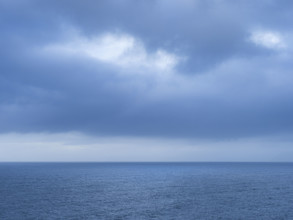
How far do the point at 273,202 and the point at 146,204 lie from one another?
3150 cm

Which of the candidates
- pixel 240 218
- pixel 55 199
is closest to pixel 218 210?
pixel 240 218

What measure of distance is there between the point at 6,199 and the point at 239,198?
60.9 meters

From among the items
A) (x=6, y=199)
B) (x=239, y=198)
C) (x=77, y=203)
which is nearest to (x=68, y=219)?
(x=77, y=203)

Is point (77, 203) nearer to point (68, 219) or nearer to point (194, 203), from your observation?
point (68, 219)

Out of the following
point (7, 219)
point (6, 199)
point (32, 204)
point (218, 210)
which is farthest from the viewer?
point (6, 199)

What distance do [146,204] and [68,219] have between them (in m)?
21.3

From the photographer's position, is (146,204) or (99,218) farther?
(146,204)

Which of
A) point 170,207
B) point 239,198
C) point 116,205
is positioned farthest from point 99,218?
point 239,198

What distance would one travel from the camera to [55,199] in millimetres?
77438

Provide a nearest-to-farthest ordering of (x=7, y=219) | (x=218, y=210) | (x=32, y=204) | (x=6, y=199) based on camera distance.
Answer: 1. (x=7, y=219)
2. (x=218, y=210)
3. (x=32, y=204)
4. (x=6, y=199)

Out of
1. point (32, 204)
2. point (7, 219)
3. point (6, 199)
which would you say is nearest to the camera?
point (7, 219)

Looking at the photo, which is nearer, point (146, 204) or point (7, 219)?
point (7, 219)

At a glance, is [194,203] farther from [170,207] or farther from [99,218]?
[99,218]

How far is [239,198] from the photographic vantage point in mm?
78938
